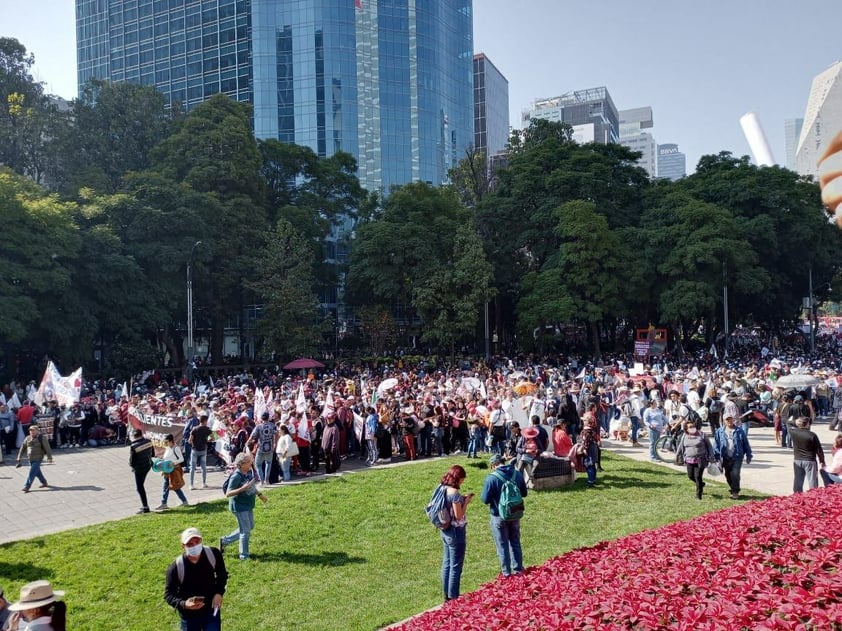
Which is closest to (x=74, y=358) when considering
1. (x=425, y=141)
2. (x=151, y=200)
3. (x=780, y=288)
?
(x=151, y=200)

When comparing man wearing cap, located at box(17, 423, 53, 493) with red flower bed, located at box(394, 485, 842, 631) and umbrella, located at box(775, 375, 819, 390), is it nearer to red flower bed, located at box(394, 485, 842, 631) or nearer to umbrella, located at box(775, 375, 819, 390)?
red flower bed, located at box(394, 485, 842, 631)

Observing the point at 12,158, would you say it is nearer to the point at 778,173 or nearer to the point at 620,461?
the point at 620,461

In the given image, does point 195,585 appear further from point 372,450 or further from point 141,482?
point 372,450

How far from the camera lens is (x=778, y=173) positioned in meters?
47.3

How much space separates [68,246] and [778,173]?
44.5 m

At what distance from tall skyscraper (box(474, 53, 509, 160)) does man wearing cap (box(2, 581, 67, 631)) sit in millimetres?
117297

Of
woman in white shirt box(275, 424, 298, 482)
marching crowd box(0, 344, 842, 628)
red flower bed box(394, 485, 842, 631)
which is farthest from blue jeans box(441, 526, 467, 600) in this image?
woman in white shirt box(275, 424, 298, 482)

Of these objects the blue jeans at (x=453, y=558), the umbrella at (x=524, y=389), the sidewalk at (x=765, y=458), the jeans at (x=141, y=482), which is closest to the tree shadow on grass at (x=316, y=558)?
the blue jeans at (x=453, y=558)

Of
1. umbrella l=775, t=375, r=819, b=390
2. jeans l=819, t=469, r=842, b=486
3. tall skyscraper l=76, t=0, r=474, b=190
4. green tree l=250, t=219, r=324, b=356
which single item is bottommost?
jeans l=819, t=469, r=842, b=486

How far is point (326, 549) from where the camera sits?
10664 millimetres

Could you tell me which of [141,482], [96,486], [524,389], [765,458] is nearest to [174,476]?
[141,482]

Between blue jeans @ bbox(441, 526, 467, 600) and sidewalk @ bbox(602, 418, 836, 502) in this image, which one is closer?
blue jeans @ bbox(441, 526, 467, 600)

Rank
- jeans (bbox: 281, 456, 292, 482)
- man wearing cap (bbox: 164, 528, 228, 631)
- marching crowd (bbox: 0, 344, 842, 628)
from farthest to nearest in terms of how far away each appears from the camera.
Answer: jeans (bbox: 281, 456, 292, 482) → marching crowd (bbox: 0, 344, 842, 628) → man wearing cap (bbox: 164, 528, 228, 631)

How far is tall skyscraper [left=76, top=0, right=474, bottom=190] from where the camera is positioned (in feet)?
250
